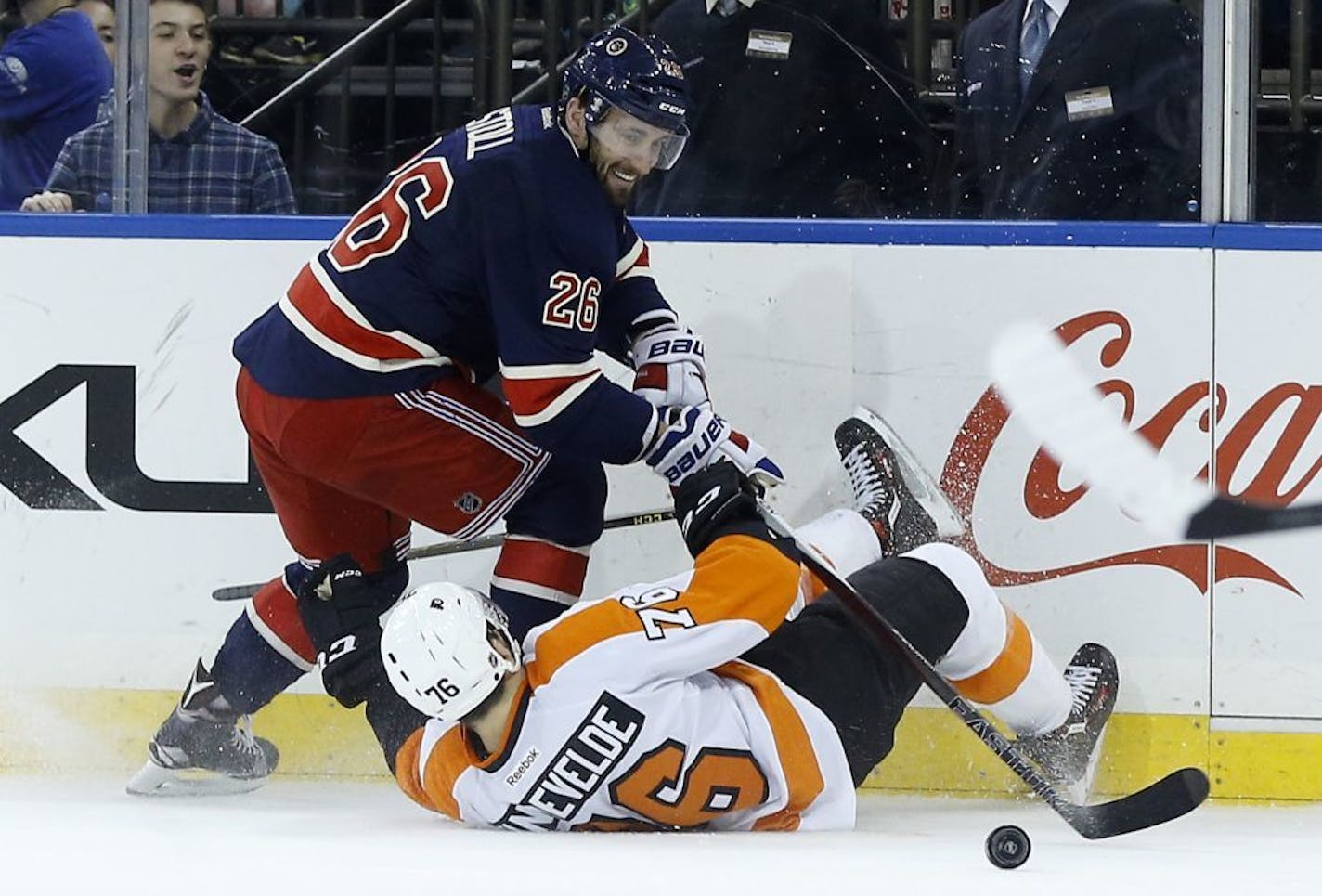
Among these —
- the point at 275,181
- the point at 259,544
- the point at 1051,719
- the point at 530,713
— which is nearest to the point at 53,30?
the point at 275,181

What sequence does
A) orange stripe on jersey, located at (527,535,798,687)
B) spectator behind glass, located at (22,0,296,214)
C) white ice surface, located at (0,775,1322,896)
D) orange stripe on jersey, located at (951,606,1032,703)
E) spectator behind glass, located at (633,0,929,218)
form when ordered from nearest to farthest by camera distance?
white ice surface, located at (0,775,1322,896) → orange stripe on jersey, located at (527,535,798,687) → orange stripe on jersey, located at (951,606,1032,703) → spectator behind glass, located at (633,0,929,218) → spectator behind glass, located at (22,0,296,214)

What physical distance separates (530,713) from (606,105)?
0.87 meters

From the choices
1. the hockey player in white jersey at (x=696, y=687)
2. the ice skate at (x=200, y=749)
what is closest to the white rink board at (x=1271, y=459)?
the hockey player in white jersey at (x=696, y=687)

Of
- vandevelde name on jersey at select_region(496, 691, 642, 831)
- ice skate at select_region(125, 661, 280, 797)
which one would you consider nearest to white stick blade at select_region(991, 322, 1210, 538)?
vandevelde name on jersey at select_region(496, 691, 642, 831)

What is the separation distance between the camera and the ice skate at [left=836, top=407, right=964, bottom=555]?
11.5 ft

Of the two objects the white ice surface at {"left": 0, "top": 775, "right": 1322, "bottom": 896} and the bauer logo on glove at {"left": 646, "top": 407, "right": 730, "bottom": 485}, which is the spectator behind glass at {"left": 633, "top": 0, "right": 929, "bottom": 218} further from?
the white ice surface at {"left": 0, "top": 775, "right": 1322, "bottom": 896}

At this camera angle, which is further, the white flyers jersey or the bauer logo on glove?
the bauer logo on glove

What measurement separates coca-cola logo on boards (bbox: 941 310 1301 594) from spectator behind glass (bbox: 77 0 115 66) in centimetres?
163

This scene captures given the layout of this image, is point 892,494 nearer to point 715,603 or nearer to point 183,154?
point 715,603

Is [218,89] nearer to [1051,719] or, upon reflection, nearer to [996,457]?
[996,457]

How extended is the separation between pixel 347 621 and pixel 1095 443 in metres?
1.25

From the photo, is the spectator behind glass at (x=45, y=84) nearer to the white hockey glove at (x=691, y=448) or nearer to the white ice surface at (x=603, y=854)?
the white ice surface at (x=603, y=854)

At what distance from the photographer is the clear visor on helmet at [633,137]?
10.1 feet

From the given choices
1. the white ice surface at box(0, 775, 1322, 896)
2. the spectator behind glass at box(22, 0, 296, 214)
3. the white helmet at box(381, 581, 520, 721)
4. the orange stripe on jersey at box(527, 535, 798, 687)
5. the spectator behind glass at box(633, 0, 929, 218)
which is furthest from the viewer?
the spectator behind glass at box(22, 0, 296, 214)
